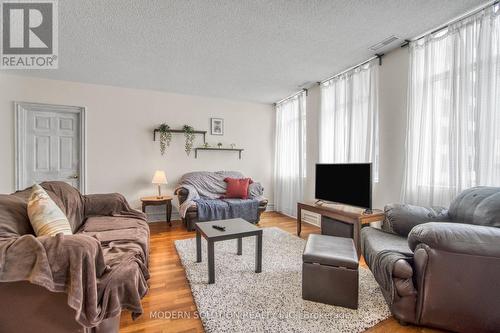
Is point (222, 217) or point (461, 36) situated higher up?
point (461, 36)

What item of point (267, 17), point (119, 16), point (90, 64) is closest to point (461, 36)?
point (267, 17)

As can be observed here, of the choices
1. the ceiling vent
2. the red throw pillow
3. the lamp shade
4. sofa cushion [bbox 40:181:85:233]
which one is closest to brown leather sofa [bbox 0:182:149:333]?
sofa cushion [bbox 40:181:85:233]

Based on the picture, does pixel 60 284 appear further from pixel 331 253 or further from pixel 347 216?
pixel 347 216

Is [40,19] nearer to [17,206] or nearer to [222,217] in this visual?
[17,206]

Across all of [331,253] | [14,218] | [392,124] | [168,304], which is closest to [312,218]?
[392,124]

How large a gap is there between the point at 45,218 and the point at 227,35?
2.22 meters

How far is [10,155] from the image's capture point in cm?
353

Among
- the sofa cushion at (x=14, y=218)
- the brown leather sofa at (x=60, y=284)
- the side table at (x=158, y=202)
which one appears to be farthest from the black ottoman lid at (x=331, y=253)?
the side table at (x=158, y=202)

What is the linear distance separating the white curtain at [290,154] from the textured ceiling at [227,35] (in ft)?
3.04

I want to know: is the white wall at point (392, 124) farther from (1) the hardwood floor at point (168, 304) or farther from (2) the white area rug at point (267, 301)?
(2) the white area rug at point (267, 301)

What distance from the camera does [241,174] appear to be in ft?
15.8

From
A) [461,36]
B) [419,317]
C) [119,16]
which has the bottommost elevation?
[419,317]

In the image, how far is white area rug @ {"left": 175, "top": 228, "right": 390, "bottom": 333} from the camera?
1540 millimetres

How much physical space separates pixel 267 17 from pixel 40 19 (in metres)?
2.13
